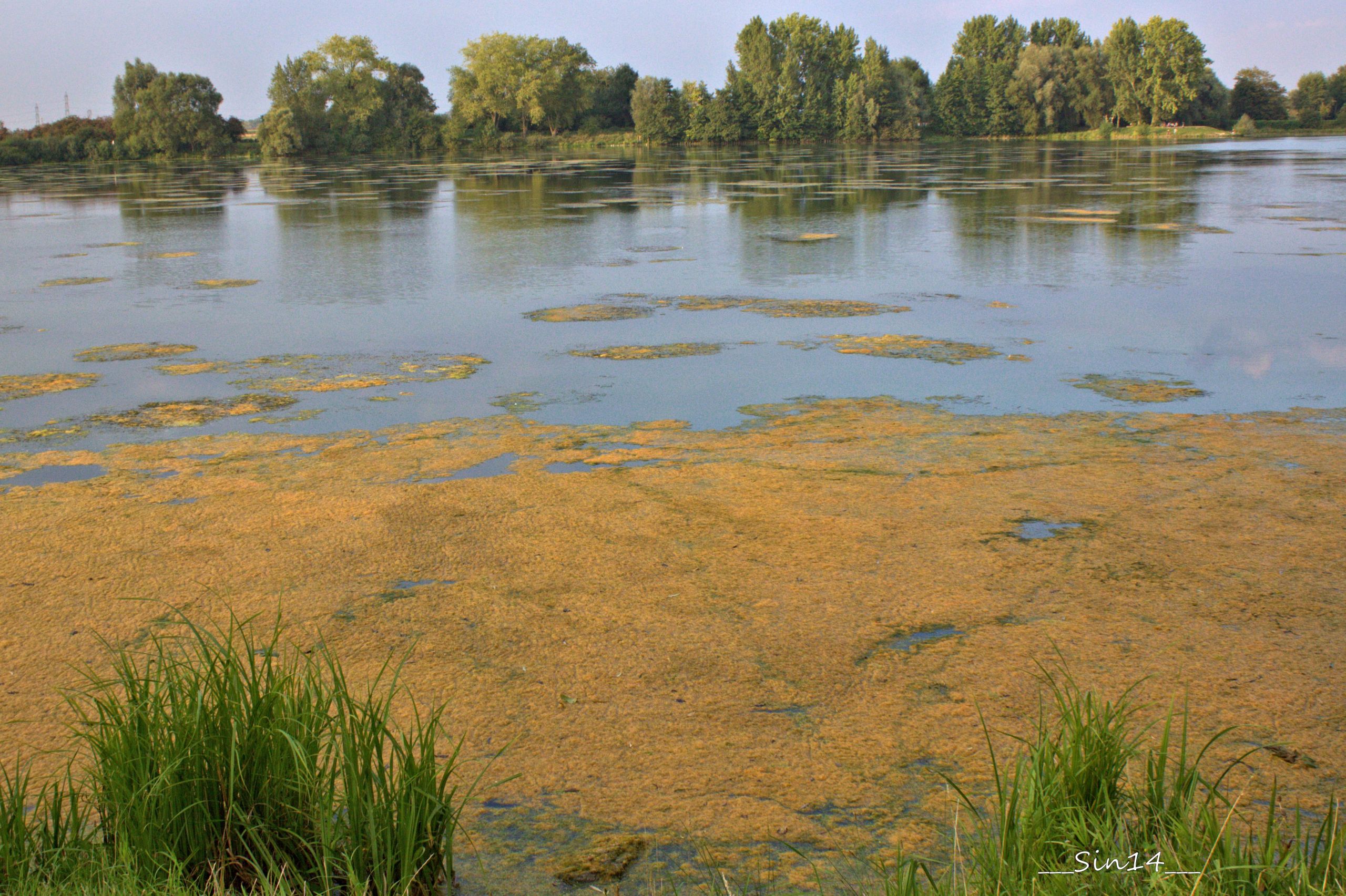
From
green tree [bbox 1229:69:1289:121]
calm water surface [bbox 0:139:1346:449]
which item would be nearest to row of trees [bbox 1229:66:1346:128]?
green tree [bbox 1229:69:1289:121]

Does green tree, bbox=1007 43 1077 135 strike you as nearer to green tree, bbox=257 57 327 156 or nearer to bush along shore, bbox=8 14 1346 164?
bush along shore, bbox=8 14 1346 164

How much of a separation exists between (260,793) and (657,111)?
68190 mm

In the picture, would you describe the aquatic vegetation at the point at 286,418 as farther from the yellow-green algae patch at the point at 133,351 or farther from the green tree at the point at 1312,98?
the green tree at the point at 1312,98

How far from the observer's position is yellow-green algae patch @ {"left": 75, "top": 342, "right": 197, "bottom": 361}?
748cm

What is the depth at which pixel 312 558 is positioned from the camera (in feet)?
12.8

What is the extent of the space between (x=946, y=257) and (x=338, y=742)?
10308 millimetres

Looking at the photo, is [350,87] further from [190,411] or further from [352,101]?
[190,411]

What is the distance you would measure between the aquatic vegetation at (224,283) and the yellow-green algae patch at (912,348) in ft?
20.2

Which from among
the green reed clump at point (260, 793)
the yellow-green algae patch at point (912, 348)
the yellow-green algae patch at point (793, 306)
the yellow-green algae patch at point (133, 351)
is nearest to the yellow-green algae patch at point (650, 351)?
the yellow-green algae patch at point (912, 348)

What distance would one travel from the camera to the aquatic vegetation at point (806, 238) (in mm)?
13328

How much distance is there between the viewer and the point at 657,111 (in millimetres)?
66688

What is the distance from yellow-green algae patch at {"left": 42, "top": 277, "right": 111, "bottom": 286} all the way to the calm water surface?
149mm

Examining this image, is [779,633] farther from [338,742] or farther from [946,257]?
[946,257]

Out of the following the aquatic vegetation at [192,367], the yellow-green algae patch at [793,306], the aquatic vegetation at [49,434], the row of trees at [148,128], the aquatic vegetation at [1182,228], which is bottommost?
the aquatic vegetation at [49,434]
